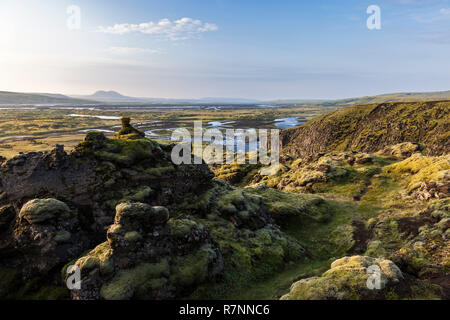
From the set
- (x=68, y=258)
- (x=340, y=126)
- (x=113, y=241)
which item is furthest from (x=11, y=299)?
(x=340, y=126)

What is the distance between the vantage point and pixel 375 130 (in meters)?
145

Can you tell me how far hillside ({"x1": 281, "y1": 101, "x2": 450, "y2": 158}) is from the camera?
12016 centimetres

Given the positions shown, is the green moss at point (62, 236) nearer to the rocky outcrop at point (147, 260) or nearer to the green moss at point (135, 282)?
the rocky outcrop at point (147, 260)

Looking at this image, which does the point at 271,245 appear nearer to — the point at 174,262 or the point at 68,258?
the point at 174,262

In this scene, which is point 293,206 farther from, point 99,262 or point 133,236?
point 99,262

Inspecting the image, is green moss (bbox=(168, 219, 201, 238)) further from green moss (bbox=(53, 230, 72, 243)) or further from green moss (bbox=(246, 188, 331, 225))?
green moss (bbox=(246, 188, 331, 225))

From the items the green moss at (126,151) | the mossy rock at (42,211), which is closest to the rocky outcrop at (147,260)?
the mossy rock at (42,211)

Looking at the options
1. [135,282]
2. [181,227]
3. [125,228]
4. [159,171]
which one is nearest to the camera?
[135,282]

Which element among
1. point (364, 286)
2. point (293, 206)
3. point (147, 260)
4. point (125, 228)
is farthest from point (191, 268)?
point (293, 206)

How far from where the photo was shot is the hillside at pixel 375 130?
394 ft

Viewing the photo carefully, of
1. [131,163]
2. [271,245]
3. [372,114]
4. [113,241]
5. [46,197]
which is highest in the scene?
[372,114]

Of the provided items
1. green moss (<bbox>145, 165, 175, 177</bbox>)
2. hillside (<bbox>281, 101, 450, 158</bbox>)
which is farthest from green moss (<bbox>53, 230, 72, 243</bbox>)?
hillside (<bbox>281, 101, 450, 158</bbox>)
